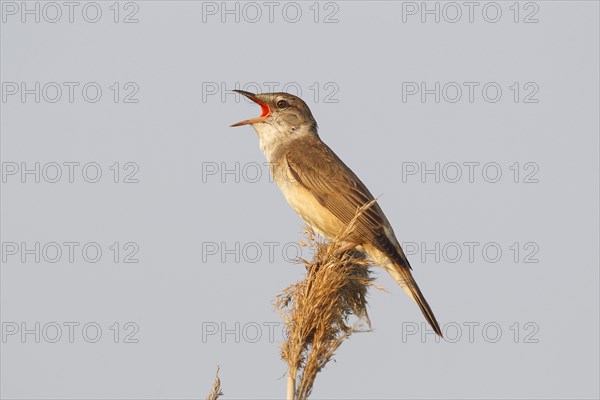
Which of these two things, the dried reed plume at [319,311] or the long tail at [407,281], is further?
the long tail at [407,281]

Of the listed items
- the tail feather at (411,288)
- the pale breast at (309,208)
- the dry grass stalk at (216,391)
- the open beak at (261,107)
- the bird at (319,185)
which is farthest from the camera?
the open beak at (261,107)

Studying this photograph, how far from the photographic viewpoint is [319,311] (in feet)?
16.1

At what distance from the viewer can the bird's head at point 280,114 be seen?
357 inches

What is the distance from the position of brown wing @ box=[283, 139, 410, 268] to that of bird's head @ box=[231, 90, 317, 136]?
1.39 feet

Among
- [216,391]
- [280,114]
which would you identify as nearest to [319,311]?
[216,391]

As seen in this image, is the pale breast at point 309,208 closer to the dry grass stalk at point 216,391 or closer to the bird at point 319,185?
the bird at point 319,185

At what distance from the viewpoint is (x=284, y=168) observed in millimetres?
8461

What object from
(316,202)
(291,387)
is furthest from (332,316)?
(316,202)

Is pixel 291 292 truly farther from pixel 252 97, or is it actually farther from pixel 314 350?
pixel 252 97

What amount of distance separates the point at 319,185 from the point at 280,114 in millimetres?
1328

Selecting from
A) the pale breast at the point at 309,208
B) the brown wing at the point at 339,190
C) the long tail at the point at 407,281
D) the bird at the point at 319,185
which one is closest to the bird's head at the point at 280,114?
the bird at the point at 319,185

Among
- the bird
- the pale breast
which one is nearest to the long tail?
the bird

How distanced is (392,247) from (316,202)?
912 millimetres

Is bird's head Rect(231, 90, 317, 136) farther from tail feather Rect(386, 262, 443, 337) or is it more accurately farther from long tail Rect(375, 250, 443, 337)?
tail feather Rect(386, 262, 443, 337)
